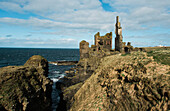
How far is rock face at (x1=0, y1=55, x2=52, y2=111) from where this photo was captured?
11.8 m

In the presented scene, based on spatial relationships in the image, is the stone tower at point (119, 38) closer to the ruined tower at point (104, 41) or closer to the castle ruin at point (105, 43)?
the castle ruin at point (105, 43)

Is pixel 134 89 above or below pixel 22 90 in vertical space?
above

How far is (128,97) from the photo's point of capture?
12414 millimetres

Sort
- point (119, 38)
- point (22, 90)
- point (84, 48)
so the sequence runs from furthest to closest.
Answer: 1. point (84, 48)
2. point (119, 38)
3. point (22, 90)

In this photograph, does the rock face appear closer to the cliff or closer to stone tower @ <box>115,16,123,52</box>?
the cliff

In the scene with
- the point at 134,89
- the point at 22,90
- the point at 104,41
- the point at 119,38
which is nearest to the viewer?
the point at 134,89

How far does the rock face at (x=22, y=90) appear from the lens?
11.8 meters

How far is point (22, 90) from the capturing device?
13.2m

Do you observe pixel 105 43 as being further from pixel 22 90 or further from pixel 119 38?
pixel 22 90

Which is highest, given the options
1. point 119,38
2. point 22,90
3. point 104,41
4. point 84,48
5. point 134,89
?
point 119,38

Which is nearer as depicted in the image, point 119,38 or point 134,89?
point 134,89

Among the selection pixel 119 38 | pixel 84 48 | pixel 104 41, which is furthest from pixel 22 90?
pixel 119 38

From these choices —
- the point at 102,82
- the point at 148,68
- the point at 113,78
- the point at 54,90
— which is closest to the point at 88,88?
the point at 102,82

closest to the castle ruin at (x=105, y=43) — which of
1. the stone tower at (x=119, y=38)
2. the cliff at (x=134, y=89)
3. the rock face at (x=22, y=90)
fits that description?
the stone tower at (x=119, y=38)
